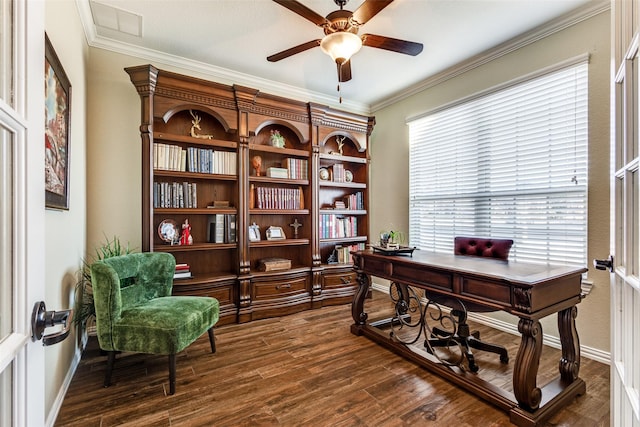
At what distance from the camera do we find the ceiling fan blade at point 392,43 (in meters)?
2.06

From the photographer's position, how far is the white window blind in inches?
96.4

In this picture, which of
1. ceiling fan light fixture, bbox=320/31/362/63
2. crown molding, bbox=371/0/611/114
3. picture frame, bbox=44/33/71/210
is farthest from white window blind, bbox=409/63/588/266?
picture frame, bbox=44/33/71/210

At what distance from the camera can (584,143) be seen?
7.80ft

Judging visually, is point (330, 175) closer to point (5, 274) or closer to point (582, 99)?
point (582, 99)

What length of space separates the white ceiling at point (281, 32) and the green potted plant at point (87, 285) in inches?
75.5

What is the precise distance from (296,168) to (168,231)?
160 centimetres

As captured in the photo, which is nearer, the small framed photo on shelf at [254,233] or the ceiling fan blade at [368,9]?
the ceiling fan blade at [368,9]

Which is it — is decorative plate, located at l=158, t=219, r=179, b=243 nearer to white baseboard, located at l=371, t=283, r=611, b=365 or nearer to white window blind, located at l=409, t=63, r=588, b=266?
white window blind, located at l=409, t=63, r=588, b=266

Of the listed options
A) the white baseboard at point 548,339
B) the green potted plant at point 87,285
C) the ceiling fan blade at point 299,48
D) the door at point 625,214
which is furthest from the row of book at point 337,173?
the door at point 625,214

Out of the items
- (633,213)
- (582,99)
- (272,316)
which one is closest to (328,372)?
(272,316)

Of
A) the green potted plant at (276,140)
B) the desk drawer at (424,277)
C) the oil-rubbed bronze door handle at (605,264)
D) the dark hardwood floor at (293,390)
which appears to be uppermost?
the green potted plant at (276,140)

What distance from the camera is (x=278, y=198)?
11.7 feet

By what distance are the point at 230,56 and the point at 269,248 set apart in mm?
2234

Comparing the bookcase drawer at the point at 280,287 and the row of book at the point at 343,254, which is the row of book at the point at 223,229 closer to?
the bookcase drawer at the point at 280,287
